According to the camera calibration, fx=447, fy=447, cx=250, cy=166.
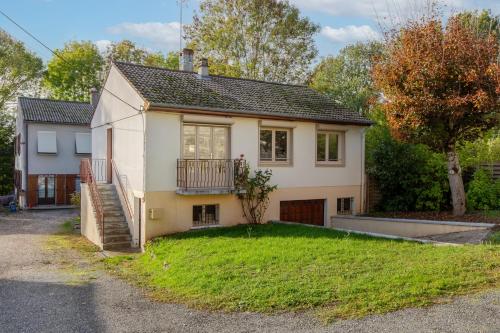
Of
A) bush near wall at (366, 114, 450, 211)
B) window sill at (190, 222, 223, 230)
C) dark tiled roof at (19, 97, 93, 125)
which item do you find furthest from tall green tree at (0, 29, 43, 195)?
bush near wall at (366, 114, 450, 211)

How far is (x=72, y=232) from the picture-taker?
59.3 feet

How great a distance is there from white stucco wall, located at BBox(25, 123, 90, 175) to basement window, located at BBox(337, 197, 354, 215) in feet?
61.0

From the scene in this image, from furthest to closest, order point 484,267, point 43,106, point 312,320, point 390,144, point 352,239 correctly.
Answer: point 43,106
point 390,144
point 352,239
point 484,267
point 312,320

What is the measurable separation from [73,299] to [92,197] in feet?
24.0

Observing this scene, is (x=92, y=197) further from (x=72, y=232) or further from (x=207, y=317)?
(x=207, y=317)

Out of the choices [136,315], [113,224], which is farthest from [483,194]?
[136,315]

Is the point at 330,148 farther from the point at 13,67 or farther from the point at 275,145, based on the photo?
the point at 13,67

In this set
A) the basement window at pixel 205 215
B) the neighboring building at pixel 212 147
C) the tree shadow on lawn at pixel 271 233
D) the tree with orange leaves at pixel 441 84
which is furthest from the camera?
the basement window at pixel 205 215

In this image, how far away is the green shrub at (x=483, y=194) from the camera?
15828mm

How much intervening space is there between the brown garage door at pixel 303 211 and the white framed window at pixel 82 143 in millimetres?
17685

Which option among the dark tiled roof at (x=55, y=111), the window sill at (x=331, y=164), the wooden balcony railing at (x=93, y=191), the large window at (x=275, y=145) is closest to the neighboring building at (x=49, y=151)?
the dark tiled roof at (x=55, y=111)

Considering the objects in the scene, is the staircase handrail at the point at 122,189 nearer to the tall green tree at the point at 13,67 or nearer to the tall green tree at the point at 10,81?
the tall green tree at the point at 10,81

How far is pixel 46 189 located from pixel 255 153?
18514 millimetres

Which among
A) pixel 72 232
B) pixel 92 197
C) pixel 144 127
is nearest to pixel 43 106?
pixel 72 232
